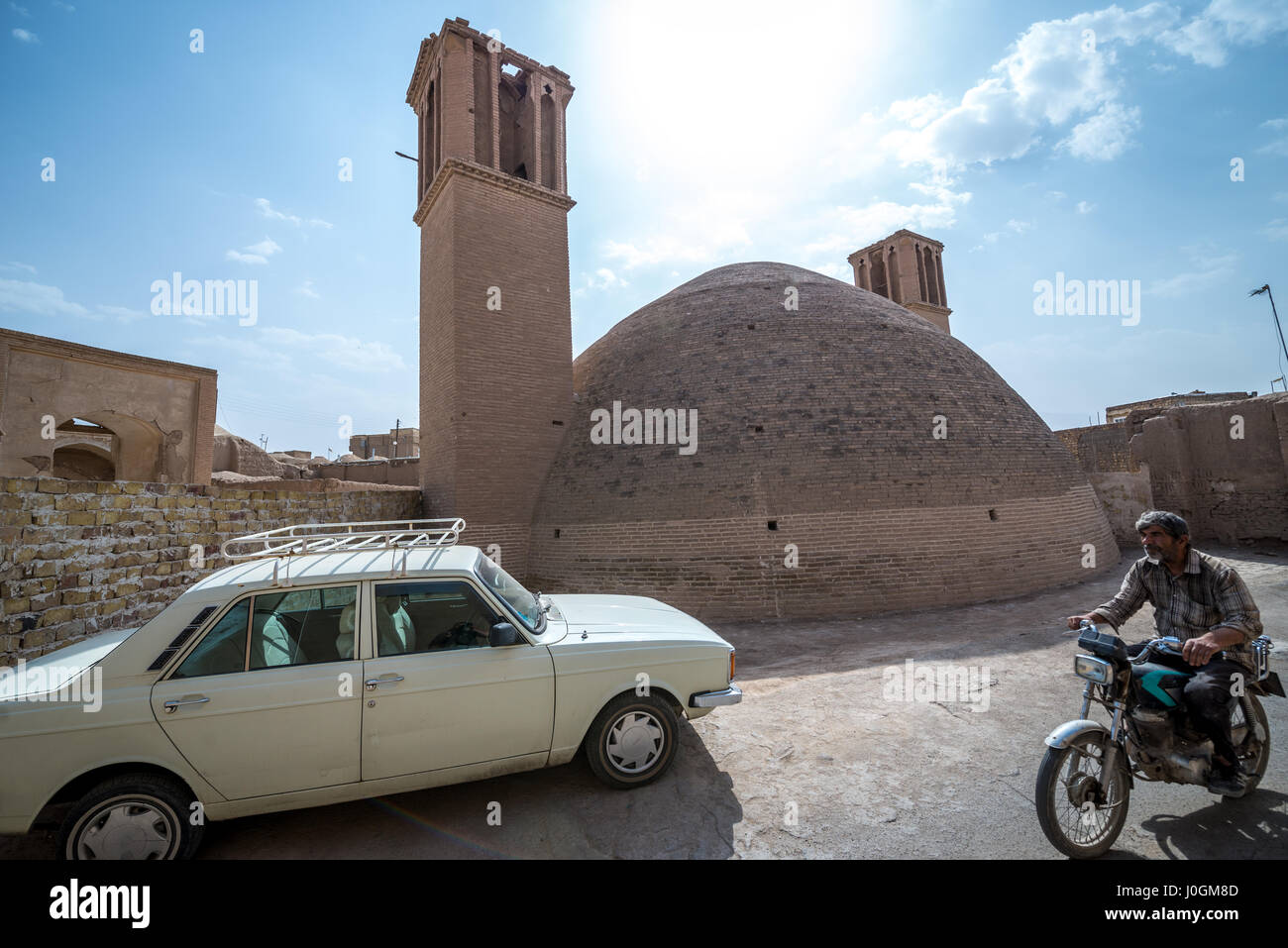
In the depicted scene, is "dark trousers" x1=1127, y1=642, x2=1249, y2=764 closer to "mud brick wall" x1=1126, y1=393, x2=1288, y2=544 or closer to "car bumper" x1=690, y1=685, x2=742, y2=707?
"car bumper" x1=690, y1=685, x2=742, y2=707

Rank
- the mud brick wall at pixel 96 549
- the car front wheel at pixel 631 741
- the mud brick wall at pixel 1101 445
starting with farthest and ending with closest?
1. the mud brick wall at pixel 1101 445
2. the mud brick wall at pixel 96 549
3. the car front wheel at pixel 631 741

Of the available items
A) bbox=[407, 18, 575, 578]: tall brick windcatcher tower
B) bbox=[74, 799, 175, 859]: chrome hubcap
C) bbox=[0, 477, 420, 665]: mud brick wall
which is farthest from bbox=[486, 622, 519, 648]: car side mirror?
bbox=[407, 18, 575, 578]: tall brick windcatcher tower

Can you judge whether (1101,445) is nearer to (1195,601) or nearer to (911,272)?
(911,272)

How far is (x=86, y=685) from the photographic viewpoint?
2.68 m

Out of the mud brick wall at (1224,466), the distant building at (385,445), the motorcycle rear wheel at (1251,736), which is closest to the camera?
the motorcycle rear wheel at (1251,736)

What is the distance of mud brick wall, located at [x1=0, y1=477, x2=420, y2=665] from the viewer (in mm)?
5305

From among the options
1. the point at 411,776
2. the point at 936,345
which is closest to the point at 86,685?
the point at 411,776

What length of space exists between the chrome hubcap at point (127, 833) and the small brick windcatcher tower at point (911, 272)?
92.1 feet

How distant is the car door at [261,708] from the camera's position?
2.81 metres

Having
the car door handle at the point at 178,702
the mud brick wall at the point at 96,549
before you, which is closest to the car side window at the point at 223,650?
the car door handle at the point at 178,702

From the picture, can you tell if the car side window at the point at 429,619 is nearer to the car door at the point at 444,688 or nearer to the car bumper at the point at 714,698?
the car door at the point at 444,688

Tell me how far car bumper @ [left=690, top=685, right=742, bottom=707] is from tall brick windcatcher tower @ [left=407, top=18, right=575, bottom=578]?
319 inches
